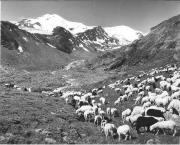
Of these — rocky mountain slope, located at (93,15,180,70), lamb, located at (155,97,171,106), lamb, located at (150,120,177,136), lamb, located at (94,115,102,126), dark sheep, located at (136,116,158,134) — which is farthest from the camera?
rocky mountain slope, located at (93,15,180,70)

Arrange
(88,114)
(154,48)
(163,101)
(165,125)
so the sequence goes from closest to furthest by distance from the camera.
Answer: (165,125), (163,101), (88,114), (154,48)

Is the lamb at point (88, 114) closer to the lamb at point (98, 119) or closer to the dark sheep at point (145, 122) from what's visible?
the lamb at point (98, 119)

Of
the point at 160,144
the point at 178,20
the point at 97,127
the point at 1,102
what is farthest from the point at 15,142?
the point at 178,20

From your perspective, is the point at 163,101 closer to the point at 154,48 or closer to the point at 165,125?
the point at 165,125

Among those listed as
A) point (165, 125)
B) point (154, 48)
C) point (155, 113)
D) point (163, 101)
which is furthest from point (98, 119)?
point (154, 48)

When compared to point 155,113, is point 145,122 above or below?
below

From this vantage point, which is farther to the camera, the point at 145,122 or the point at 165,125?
the point at 145,122

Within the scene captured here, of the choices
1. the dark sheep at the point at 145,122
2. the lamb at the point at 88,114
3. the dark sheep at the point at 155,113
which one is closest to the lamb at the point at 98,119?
the lamb at the point at 88,114

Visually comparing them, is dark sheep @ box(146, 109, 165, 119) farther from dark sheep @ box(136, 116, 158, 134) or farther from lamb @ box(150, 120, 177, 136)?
lamb @ box(150, 120, 177, 136)

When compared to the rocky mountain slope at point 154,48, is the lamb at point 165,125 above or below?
below

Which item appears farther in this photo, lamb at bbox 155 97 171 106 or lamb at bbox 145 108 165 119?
lamb at bbox 155 97 171 106

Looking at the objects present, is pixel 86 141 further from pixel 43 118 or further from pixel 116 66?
pixel 116 66

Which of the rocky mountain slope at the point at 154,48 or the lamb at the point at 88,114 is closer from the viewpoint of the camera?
the lamb at the point at 88,114

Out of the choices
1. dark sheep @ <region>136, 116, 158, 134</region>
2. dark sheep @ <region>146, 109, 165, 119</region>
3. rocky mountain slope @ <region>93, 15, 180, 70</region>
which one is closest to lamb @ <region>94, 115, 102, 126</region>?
dark sheep @ <region>146, 109, 165, 119</region>
